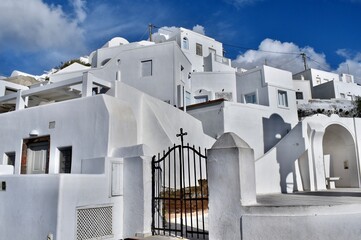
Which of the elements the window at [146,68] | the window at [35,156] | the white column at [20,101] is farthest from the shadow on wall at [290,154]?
the white column at [20,101]

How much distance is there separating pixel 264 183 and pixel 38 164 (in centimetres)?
1063

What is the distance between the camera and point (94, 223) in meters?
8.45

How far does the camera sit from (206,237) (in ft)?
26.8

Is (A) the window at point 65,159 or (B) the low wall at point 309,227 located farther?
(A) the window at point 65,159

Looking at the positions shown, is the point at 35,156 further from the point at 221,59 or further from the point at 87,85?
the point at 221,59

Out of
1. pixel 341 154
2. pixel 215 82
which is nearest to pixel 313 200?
pixel 341 154

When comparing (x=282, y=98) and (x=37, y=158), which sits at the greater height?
(x=282, y=98)

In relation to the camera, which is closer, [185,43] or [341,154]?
[341,154]

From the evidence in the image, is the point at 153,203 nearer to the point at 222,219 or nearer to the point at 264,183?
the point at 222,219

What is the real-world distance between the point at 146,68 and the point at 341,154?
49.7 feet

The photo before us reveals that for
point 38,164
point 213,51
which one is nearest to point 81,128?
point 38,164

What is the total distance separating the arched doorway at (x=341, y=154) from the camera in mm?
18547

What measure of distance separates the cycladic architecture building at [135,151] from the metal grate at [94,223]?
0.09 ft

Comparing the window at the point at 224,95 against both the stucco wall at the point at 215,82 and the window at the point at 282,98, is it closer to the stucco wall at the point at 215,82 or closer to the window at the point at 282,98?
the stucco wall at the point at 215,82
